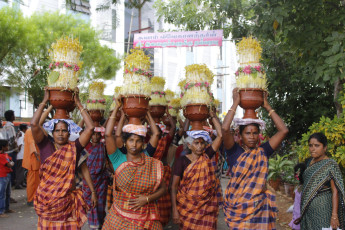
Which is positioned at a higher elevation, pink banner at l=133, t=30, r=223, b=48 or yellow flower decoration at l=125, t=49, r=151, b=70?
pink banner at l=133, t=30, r=223, b=48

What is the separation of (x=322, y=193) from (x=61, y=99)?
3.62 metres

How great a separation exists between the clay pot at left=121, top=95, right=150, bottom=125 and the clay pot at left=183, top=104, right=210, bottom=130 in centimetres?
97

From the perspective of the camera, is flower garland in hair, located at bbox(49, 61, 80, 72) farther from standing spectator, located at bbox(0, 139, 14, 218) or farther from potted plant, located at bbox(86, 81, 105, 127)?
standing spectator, located at bbox(0, 139, 14, 218)

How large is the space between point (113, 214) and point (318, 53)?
15.8 feet

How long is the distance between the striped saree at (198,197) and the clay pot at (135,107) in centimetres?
104

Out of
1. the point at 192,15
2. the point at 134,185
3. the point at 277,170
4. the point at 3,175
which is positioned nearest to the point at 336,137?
the point at 134,185

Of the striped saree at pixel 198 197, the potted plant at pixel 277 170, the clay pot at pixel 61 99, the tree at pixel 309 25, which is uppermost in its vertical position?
the tree at pixel 309 25

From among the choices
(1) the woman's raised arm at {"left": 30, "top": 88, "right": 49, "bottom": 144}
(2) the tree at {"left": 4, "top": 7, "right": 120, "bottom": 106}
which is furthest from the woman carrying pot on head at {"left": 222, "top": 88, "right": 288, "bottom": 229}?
(2) the tree at {"left": 4, "top": 7, "right": 120, "bottom": 106}

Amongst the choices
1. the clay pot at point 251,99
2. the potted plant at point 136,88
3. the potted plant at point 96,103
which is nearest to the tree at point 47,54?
the potted plant at point 96,103

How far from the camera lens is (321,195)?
16.8ft

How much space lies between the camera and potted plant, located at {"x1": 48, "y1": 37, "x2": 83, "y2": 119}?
182 inches

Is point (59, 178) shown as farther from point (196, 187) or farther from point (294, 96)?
point (294, 96)

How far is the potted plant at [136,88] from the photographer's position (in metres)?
4.72

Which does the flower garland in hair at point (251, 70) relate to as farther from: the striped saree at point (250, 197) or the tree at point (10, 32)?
the tree at point (10, 32)
